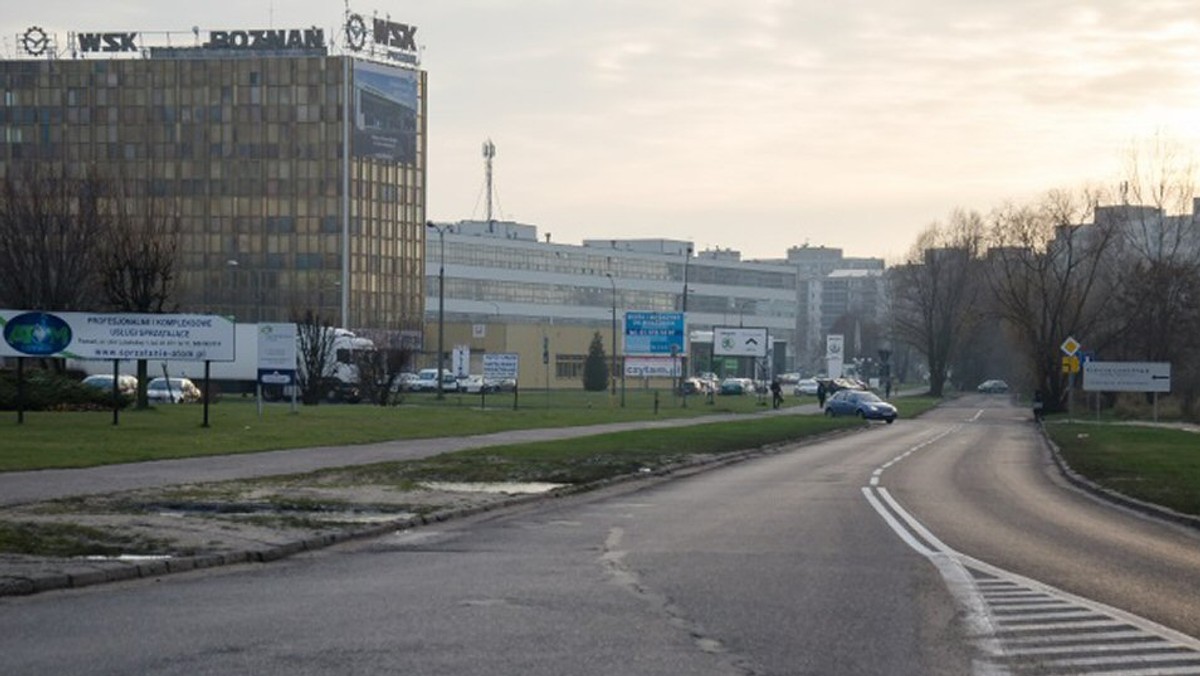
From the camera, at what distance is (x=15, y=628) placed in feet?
37.8

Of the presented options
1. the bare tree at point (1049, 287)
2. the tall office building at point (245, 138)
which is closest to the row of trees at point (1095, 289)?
the bare tree at point (1049, 287)

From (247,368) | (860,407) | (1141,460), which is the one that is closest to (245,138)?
(247,368)

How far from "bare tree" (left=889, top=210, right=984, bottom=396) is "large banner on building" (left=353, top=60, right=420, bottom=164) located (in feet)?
150

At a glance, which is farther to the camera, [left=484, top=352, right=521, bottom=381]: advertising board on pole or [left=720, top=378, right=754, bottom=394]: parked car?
[left=720, top=378, right=754, bottom=394]: parked car

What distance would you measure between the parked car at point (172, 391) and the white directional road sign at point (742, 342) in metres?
30.7

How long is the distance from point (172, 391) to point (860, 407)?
103ft

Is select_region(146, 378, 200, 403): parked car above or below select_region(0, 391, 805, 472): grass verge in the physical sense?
above

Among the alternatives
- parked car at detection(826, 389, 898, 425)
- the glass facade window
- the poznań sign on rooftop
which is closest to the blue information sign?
parked car at detection(826, 389, 898, 425)

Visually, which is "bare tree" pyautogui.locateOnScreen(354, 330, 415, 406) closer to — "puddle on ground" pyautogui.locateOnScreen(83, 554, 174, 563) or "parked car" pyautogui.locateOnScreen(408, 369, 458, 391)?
"parked car" pyautogui.locateOnScreen(408, 369, 458, 391)

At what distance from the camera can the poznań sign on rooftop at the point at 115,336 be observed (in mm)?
43125

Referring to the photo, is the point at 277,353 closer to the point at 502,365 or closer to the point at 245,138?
the point at 502,365

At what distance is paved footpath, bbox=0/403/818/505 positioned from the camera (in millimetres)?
23938

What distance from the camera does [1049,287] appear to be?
89875 millimetres

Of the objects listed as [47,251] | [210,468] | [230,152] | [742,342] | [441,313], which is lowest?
[210,468]
